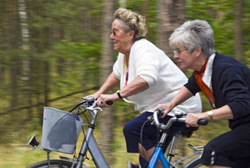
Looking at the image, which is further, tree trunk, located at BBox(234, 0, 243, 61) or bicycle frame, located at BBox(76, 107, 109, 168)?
tree trunk, located at BBox(234, 0, 243, 61)

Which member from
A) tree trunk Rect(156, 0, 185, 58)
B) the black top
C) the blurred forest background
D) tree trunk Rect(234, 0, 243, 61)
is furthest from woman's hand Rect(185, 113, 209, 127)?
tree trunk Rect(234, 0, 243, 61)

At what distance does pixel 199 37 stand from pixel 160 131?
2.63 ft

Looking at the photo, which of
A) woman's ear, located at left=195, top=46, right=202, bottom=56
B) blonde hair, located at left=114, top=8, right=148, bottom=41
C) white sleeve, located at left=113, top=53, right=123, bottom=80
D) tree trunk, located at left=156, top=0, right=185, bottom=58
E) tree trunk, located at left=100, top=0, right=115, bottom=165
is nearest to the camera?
woman's ear, located at left=195, top=46, right=202, bottom=56

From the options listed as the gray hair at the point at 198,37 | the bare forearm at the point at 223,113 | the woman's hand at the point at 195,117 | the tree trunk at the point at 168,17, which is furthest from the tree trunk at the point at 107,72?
the bare forearm at the point at 223,113

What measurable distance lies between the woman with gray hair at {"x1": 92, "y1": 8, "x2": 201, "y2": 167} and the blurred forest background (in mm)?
2010

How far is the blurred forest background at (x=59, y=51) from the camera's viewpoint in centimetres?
508

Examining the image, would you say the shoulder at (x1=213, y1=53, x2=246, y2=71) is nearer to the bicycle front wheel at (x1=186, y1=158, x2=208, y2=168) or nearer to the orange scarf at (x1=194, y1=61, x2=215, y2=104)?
the orange scarf at (x1=194, y1=61, x2=215, y2=104)

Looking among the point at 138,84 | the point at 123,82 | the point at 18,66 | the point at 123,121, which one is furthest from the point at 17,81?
the point at 138,84

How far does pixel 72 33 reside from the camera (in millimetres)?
5688

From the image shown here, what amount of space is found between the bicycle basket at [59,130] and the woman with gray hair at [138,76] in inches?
12.3

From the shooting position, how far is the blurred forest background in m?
5.08

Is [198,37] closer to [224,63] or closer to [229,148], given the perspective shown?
[224,63]

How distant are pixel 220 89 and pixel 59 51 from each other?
3995mm

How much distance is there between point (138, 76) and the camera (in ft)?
8.05
